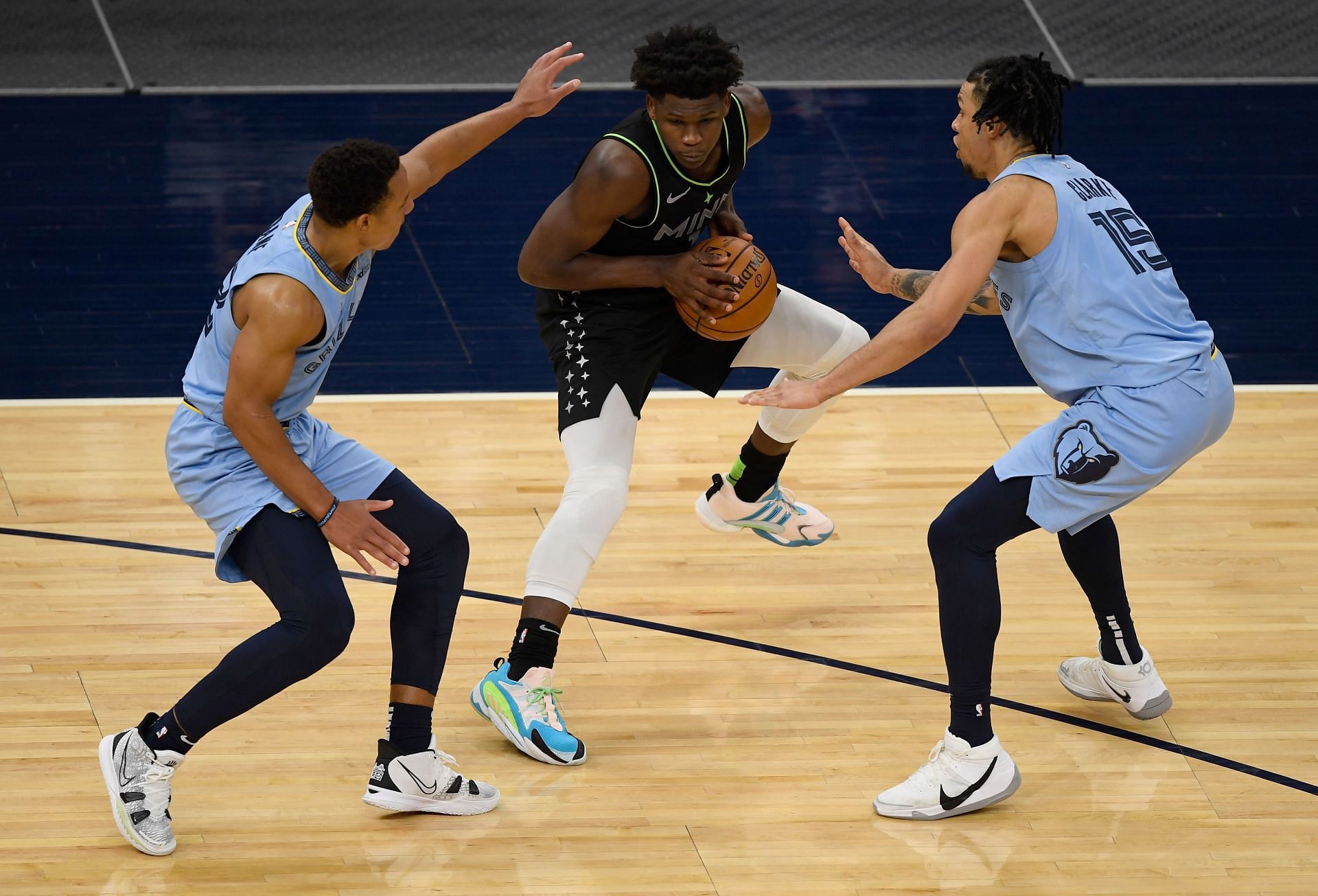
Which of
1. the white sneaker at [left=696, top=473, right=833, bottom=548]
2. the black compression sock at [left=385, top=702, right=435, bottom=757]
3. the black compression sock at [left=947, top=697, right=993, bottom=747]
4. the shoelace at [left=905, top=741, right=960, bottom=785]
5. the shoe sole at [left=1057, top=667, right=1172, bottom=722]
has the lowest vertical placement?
the shoe sole at [left=1057, top=667, right=1172, bottom=722]

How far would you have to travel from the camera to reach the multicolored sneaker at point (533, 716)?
156 inches

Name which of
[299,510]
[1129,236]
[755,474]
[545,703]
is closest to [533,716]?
[545,703]

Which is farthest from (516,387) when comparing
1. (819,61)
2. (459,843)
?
(819,61)

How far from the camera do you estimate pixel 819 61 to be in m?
9.83

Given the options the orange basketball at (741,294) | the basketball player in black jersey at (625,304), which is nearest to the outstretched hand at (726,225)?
the basketball player in black jersey at (625,304)

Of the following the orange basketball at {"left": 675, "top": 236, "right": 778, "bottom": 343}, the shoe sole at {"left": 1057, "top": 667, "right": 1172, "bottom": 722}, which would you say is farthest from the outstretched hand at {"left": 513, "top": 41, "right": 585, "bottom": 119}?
the shoe sole at {"left": 1057, "top": 667, "right": 1172, "bottom": 722}

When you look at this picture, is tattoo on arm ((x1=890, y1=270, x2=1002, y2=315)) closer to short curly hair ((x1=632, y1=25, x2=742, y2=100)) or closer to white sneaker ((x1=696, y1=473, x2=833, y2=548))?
short curly hair ((x1=632, y1=25, x2=742, y2=100))

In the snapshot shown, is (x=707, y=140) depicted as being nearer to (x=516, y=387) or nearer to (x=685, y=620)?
(x=685, y=620)

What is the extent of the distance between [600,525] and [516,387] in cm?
221

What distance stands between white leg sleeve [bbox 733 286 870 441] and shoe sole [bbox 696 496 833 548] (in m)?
0.40

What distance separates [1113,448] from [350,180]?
1756mm

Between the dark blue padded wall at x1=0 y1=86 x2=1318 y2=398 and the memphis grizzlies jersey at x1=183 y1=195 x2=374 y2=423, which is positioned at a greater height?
the memphis grizzlies jersey at x1=183 y1=195 x2=374 y2=423

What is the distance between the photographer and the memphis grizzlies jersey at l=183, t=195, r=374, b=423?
3.44m

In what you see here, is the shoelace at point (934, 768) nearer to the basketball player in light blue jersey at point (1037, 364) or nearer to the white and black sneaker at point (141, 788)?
the basketball player in light blue jersey at point (1037, 364)
